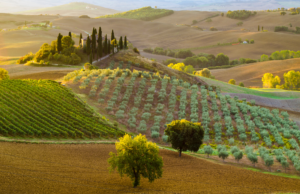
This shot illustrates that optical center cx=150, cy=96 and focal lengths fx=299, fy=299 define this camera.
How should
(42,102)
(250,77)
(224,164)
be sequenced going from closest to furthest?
(224,164), (42,102), (250,77)

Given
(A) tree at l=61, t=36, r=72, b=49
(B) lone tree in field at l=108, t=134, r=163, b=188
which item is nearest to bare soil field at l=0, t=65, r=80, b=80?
(A) tree at l=61, t=36, r=72, b=49

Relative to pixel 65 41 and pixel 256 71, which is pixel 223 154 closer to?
pixel 65 41

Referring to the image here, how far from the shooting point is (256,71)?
101m

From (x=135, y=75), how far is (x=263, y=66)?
69261 mm

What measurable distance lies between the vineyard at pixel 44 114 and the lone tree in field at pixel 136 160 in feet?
40.0

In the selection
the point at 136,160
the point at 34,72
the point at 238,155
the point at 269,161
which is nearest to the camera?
the point at 136,160

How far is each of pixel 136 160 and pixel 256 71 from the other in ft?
305

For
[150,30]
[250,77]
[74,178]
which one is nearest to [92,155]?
[74,178]

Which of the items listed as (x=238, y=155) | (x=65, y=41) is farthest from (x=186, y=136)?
(x=65, y=41)

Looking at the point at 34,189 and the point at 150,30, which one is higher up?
the point at 150,30

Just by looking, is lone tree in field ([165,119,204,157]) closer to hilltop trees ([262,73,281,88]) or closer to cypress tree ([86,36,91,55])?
cypress tree ([86,36,91,55])

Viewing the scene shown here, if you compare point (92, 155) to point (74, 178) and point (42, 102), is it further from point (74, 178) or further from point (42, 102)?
point (42, 102)

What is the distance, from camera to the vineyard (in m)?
26.7

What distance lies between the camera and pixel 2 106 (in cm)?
2956
